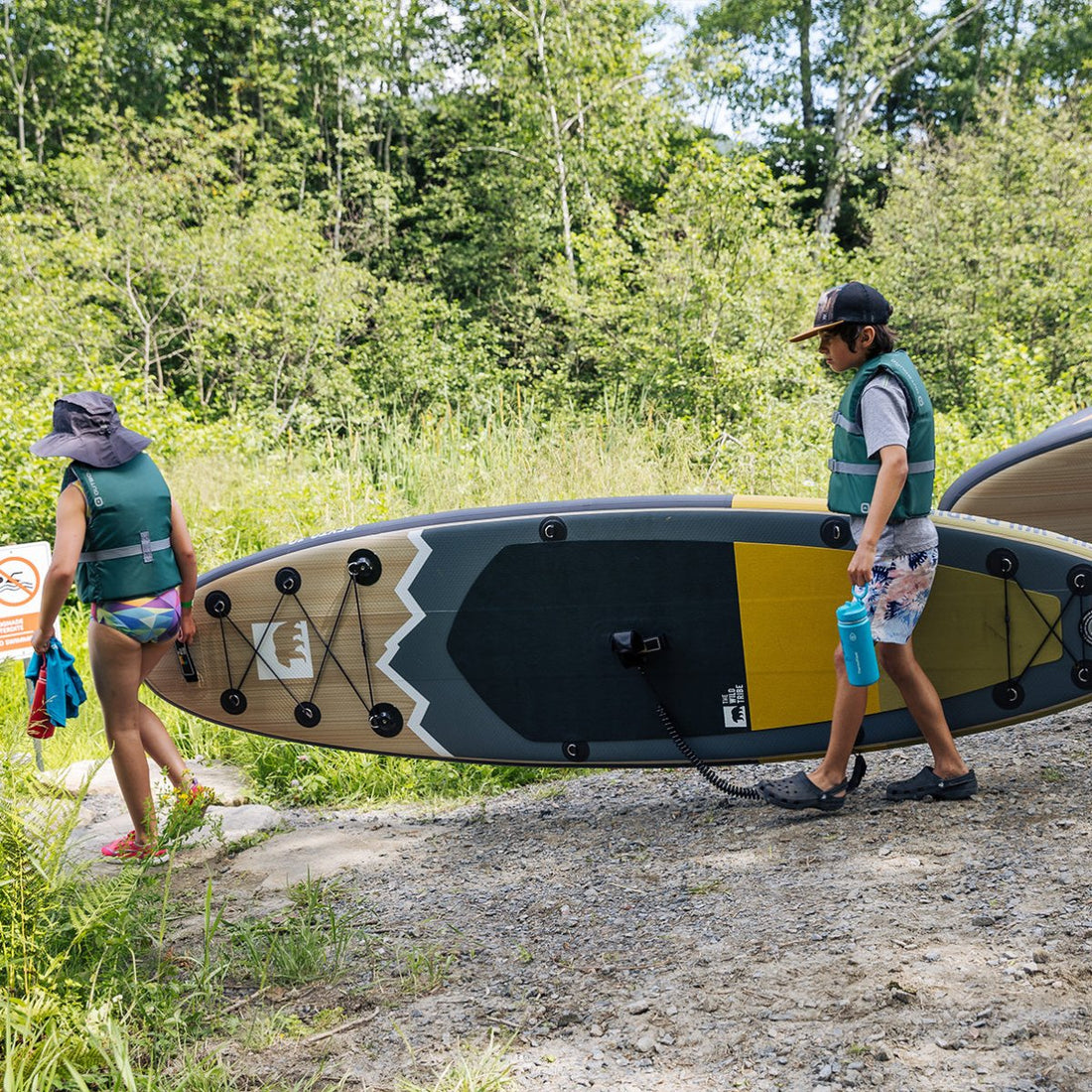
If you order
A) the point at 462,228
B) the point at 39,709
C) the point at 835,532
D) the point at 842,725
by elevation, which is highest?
the point at 462,228

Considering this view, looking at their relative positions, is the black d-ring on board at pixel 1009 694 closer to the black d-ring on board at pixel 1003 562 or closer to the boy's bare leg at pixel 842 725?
the black d-ring on board at pixel 1003 562

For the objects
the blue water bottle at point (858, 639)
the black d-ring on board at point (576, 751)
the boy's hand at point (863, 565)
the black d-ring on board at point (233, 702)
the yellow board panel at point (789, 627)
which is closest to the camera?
the boy's hand at point (863, 565)

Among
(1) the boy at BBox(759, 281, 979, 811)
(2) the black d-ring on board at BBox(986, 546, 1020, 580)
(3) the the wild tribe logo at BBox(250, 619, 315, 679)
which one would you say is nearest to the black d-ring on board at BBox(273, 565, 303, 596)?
(3) the the wild tribe logo at BBox(250, 619, 315, 679)

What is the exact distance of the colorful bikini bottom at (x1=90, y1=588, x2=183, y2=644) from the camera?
312cm

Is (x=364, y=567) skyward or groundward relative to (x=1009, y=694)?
skyward

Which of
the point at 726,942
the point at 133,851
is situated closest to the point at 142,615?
the point at 133,851

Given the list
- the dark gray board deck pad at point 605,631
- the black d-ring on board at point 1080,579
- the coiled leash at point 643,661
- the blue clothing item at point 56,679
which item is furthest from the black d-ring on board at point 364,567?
the black d-ring on board at point 1080,579

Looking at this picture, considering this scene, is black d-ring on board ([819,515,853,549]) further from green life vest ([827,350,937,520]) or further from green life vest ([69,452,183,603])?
green life vest ([69,452,183,603])

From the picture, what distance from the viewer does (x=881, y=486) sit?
279 centimetres

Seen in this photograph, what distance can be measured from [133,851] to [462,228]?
51.1 ft

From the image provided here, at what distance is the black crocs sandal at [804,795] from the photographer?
315 cm

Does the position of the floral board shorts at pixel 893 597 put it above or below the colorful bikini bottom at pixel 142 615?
below

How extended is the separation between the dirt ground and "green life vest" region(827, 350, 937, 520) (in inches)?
35.1

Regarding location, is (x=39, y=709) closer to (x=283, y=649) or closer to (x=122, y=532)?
(x=122, y=532)
